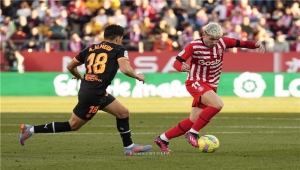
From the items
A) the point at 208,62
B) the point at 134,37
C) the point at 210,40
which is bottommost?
the point at 134,37

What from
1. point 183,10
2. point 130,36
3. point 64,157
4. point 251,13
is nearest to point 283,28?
point 251,13

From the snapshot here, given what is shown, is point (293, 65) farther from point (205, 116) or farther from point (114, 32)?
point (114, 32)

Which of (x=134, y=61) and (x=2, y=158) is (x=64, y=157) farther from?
(x=134, y=61)

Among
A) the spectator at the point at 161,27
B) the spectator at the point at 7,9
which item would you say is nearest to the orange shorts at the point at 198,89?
the spectator at the point at 161,27

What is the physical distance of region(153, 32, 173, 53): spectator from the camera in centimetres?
2922

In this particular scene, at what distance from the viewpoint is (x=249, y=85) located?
90.4ft

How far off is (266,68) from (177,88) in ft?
12.1

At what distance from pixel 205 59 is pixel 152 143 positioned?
1.95 meters

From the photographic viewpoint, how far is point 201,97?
12.5 m

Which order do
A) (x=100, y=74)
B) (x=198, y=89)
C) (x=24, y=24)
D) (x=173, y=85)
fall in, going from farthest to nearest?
(x=24, y=24)
(x=173, y=85)
(x=198, y=89)
(x=100, y=74)

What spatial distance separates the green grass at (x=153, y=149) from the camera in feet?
34.5

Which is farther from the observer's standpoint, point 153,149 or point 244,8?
point 244,8

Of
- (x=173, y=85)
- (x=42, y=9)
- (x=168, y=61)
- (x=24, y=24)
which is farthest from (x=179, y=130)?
(x=42, y=9)

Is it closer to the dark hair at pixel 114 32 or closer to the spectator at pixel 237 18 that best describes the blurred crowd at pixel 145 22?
the spectator at pixel 237 18
